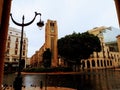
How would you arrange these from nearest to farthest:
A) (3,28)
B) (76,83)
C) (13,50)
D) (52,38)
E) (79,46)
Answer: (3,28), (76,83), (79,46), (13,50), (52,38)

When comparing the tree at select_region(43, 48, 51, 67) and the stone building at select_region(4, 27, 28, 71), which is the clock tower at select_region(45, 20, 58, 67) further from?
the stone building at select_region(4, 27, 28, 71)

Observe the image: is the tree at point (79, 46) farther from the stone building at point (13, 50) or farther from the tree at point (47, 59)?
the stone building at point (13, 50)

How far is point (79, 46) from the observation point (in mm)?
40375

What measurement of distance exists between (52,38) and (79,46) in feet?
72.2

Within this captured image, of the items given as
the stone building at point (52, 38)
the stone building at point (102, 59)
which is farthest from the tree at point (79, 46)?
the stone building at point (102, 59)

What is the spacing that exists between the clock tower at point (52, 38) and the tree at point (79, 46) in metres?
16.1

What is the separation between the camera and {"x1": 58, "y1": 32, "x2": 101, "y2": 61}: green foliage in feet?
132

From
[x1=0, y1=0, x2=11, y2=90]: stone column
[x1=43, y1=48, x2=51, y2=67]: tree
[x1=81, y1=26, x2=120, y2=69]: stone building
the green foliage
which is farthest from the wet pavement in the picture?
[x1=81, y1=26, x2=120, y2=69]: stone building

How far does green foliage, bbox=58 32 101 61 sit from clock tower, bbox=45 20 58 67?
16.2m

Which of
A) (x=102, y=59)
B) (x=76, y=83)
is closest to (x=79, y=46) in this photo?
(x=76, y=83)

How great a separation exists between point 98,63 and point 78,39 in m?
27.1

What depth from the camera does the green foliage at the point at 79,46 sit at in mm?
40250

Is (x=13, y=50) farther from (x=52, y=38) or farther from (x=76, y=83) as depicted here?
(x=76, y=83)

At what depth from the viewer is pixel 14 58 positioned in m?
52.4
